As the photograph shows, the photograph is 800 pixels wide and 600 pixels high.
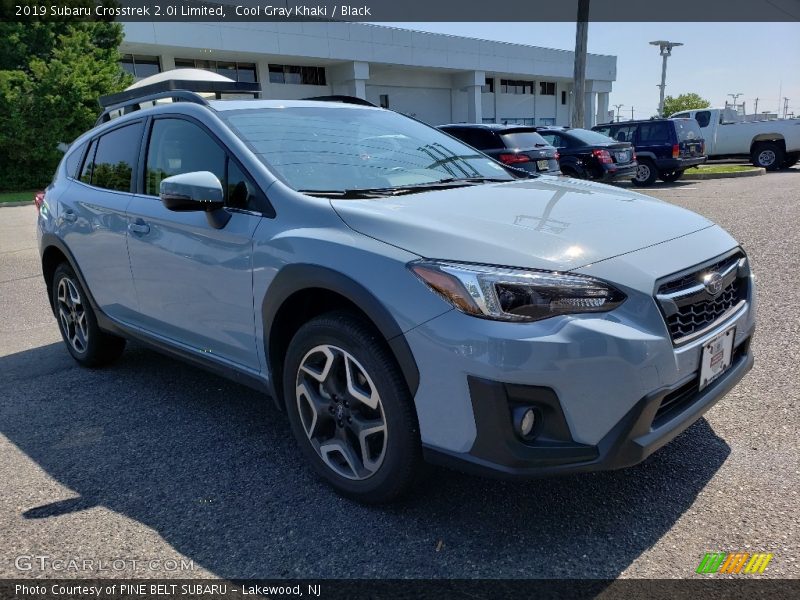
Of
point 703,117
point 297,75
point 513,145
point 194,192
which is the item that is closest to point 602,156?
point 513,145

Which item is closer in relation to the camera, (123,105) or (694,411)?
(694,411)

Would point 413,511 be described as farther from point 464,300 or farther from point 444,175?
point 444,175

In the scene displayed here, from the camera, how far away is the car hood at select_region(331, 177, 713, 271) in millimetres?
2262

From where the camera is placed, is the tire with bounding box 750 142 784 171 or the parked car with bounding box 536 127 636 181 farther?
the tire with bounding box 750 142 784 171

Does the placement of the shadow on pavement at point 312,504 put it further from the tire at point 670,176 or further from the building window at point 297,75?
the building window at point 297,75

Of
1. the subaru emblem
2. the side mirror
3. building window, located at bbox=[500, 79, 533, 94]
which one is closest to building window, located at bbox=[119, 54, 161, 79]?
building window, located at bbox=[500, 79, 533, 94]

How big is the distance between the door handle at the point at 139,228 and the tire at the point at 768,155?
22.1m

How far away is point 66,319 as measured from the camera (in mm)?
4785

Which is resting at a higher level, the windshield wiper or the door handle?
the windshield wiper

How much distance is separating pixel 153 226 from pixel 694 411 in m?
2.81

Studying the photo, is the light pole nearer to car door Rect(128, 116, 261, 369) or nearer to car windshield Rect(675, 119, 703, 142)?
car windshield Rect(675, 119, 703, 142)

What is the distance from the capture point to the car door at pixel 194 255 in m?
2.97

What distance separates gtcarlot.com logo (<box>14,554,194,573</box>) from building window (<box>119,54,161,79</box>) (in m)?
29.2

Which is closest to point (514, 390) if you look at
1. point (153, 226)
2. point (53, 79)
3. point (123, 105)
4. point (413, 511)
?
point (413, 511)
